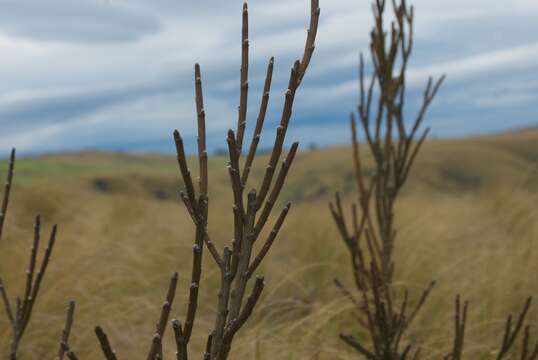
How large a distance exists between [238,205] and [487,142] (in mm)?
41285

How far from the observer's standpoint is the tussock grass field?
359 centimetres

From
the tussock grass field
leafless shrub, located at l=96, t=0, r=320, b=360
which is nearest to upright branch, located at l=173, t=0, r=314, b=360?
leafless shrub, located at l=96, t=0, r=320, b=360

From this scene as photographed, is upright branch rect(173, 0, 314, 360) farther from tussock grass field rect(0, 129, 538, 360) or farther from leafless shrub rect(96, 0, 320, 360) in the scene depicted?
tussock grass field rect(0, 129, 538, 360)

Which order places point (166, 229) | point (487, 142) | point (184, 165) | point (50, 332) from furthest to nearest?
point (487, 142) < point (166, 229) < point (50, 332) < point (184, 165)

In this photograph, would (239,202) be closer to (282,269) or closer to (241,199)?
(241,199)

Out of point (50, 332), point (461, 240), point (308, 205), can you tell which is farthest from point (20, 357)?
point (308, 205)

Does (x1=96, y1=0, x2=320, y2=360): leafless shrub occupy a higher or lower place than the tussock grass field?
higher

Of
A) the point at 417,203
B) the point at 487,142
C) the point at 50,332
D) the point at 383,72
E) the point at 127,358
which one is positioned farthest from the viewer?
the point at 487,142

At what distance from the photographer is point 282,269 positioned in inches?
228

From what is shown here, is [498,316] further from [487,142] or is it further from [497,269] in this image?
[487,142]

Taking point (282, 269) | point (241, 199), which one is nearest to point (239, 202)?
point (241, 199)

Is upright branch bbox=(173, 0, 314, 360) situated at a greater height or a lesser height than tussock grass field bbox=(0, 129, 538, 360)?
greater

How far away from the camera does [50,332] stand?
149 inches

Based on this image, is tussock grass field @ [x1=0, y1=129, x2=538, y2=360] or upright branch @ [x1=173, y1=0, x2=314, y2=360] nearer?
upright branch @ [x1=173, y1=0, x2=314, y2=360]
